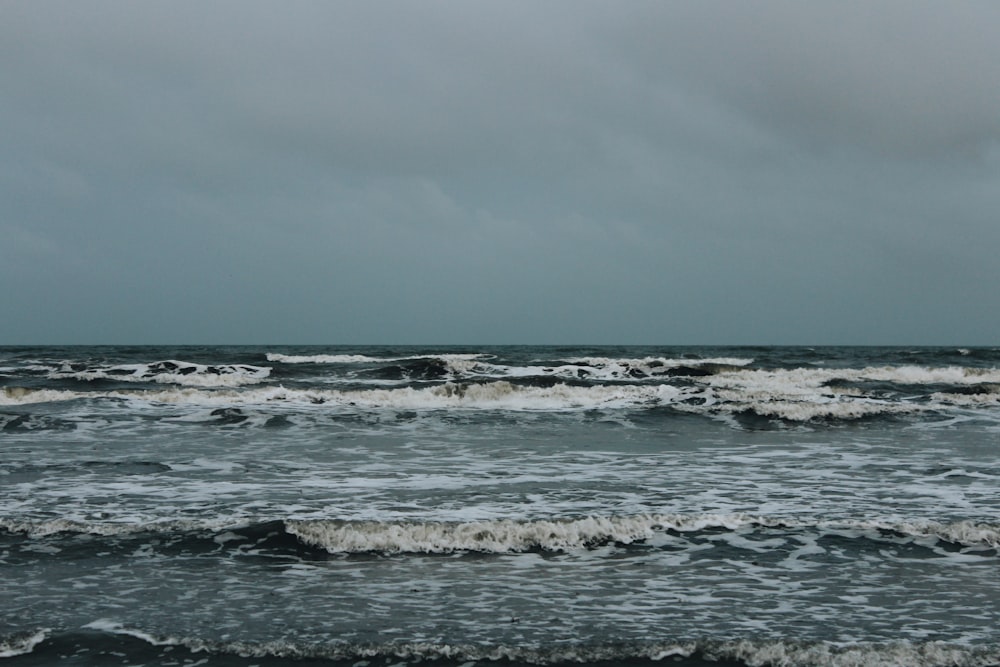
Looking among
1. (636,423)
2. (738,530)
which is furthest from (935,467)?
(636,423)

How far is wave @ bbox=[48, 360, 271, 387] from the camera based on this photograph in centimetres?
3165

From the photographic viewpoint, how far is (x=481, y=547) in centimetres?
779

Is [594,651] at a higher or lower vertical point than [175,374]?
lower

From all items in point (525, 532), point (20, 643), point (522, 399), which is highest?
point (522, 399)

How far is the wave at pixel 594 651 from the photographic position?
16.9ft

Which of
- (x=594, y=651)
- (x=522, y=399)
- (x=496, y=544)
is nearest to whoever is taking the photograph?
(x=594, y=651)

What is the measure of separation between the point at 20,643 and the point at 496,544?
3.92 meters

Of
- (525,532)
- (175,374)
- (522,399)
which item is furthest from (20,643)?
(175,374)

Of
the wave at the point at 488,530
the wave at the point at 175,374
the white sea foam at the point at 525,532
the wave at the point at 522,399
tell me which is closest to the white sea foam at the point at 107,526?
the wave at the point at 488,530

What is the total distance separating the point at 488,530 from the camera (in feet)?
26.5

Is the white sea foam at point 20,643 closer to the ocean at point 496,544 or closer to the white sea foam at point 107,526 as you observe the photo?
the ocean at point 496,544

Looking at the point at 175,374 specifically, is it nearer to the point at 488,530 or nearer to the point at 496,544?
the point at 488,530

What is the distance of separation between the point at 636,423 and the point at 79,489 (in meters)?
11.9

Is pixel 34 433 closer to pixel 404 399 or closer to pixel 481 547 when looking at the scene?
pixel 404 399
